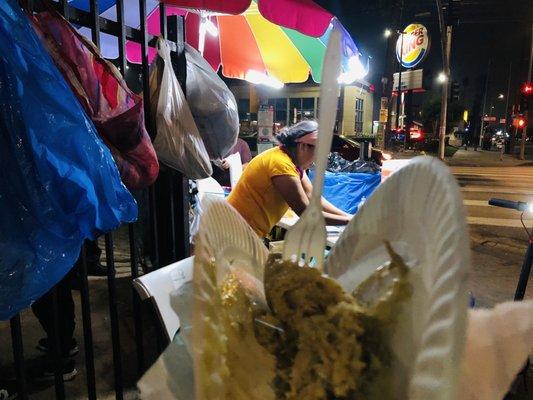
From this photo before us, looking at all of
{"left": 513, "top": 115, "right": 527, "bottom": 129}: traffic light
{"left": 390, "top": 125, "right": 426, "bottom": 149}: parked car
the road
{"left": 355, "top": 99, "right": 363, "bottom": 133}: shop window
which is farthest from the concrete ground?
{"left": 390, "top": 125, "right": 426, "bottom": 149}: parked car

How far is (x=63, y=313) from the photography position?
2.78 m

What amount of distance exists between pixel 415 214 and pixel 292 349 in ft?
0.92

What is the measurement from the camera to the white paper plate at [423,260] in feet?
1.50

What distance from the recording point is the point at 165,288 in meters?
1.60

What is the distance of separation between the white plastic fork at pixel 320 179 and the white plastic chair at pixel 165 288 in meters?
0.79

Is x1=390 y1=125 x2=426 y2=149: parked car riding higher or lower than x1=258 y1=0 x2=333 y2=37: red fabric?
lower

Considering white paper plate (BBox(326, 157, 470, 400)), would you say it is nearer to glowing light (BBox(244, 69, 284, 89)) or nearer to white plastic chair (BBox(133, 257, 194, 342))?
white plastic chair (BBox(133, 257, 194, 342))

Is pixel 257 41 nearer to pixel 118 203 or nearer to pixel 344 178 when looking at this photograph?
pixel 344 178

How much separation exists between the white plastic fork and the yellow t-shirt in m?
2.27

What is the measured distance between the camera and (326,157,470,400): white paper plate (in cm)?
46

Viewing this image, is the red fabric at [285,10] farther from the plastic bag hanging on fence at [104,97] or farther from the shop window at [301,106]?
the shop window at [301,106]

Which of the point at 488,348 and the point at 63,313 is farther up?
the point at 488,348

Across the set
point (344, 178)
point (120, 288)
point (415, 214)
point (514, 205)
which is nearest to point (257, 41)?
point (344, 178)

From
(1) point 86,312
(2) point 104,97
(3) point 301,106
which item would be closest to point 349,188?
(1) point 86,312
